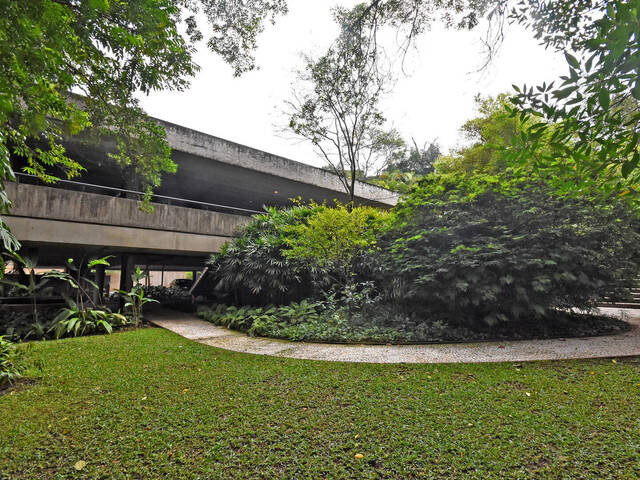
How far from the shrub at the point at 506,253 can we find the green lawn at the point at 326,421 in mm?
1538

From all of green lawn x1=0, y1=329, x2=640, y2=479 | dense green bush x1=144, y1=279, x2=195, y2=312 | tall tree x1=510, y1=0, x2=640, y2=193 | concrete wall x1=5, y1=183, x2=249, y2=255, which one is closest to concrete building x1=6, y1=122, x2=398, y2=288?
concrete wall x1=5, y1=183, x2=249, y2=255

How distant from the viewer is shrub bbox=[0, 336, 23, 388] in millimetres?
3199

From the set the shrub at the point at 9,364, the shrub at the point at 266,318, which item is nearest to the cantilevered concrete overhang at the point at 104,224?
the shrub at the point at 266,318

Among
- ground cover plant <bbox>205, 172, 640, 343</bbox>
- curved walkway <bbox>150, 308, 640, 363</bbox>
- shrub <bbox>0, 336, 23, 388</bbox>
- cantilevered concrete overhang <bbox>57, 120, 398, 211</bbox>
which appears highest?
cantilevered concrete overhang <bbox>57, 120, 398, 211</bbox>

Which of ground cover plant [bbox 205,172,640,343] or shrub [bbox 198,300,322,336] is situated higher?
ground cover plant [bbox 205,172,640,343]

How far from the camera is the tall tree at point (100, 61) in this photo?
7.26ft

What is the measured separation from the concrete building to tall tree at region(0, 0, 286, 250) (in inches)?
110

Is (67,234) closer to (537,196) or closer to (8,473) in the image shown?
(8,473)

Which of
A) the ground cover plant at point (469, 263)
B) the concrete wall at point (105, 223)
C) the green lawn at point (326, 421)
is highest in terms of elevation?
the concrete wall at point (105, 223)

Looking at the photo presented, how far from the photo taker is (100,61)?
381cm

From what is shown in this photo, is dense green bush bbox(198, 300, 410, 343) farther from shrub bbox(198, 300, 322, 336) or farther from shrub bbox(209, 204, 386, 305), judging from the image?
shrub bbox(209, 204, 386, 305)

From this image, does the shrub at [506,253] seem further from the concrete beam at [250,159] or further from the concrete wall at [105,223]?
the concrete wall at [105,223]

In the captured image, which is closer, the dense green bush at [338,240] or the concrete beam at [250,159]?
the dense green bush at [338,240]

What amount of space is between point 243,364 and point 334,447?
211 centimetres
